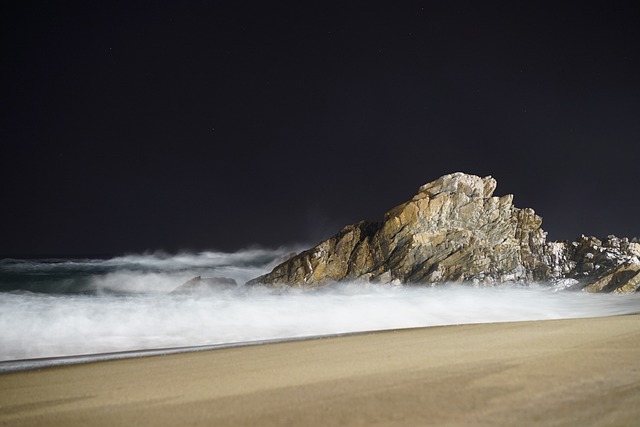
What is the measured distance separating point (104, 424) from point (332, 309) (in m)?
6.25

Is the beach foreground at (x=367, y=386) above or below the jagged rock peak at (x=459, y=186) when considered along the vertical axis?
below

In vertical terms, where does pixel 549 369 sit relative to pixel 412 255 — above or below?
below

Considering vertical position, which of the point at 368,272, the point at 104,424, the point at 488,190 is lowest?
the point at 104,424

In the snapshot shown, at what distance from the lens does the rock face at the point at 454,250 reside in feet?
40.7

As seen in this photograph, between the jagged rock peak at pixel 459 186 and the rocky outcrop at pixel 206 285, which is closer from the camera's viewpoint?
the rocky outcrop at pixel 206 285

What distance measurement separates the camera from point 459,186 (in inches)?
555

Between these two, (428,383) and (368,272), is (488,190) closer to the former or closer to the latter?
(368,272)

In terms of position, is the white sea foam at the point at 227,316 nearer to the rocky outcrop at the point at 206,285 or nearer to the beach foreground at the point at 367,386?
the beach foreground at the point at 367,386

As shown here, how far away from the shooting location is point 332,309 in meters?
8.53

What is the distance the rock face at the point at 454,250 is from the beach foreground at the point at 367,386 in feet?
26.7

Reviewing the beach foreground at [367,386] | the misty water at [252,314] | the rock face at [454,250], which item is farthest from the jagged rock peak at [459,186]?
the beach foreground at [367,386]

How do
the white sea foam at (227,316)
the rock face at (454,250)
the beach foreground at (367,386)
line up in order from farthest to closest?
the rock face at (454,250), the white sea foam at (227,316), the beach foreground at (367,386)

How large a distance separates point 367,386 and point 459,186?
481 inches

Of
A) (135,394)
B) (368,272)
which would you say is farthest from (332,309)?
(135,394)
